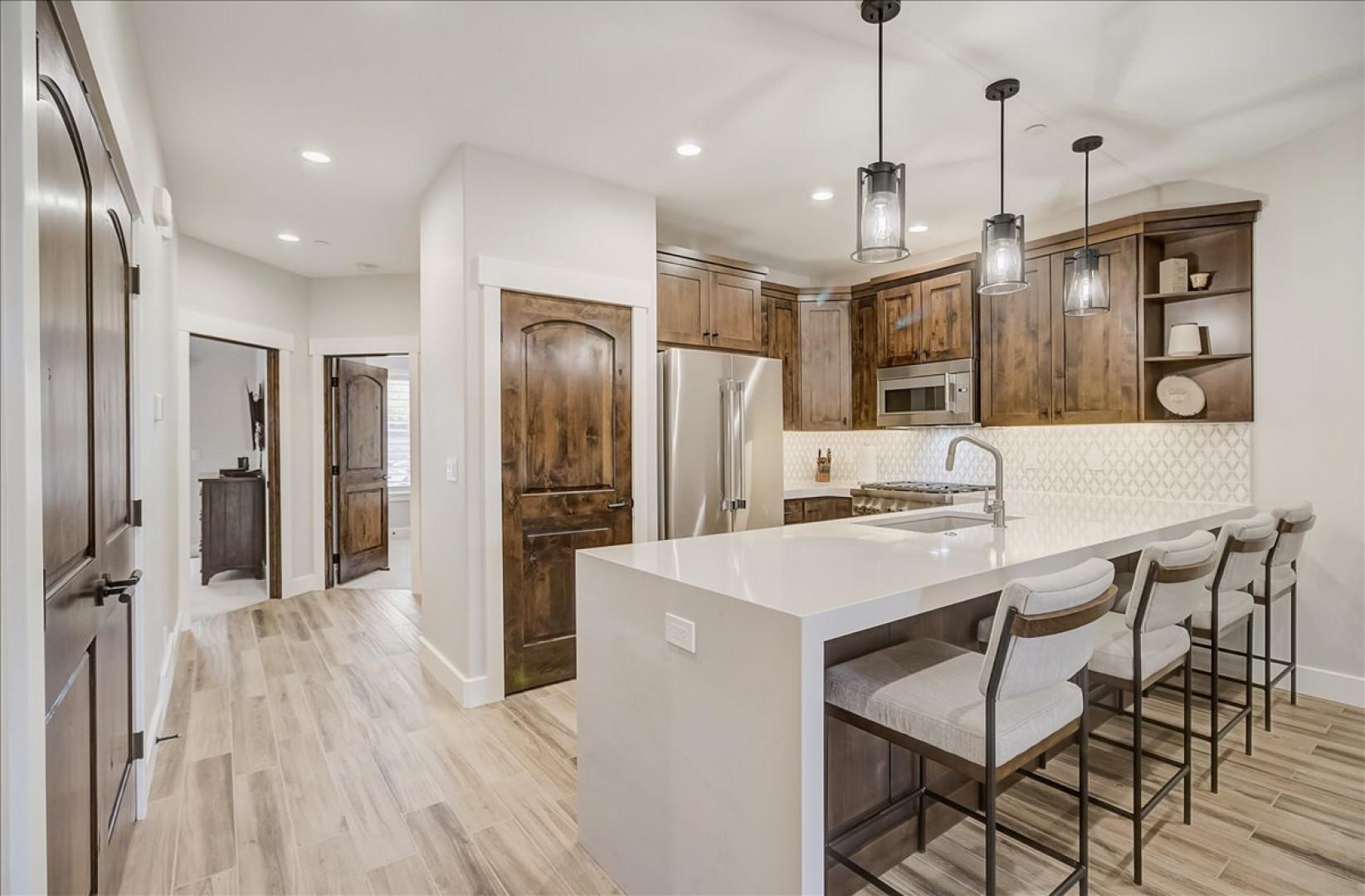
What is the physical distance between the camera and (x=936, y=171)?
11.7 feet

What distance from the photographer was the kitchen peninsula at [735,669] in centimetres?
138

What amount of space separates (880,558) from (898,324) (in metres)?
3.45

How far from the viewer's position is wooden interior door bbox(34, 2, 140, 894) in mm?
1235

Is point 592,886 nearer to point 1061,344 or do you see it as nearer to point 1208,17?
point 1208,17

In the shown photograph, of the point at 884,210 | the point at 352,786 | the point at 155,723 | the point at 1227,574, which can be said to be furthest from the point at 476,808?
the point at 1227,574

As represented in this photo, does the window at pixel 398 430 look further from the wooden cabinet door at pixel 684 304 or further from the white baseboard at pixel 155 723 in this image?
the wooden cabinet door at pixel 684 304

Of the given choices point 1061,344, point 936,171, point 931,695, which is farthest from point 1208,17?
point 931,695

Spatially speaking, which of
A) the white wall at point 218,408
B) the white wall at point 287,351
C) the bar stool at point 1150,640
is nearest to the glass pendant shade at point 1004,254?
the bar stool at point 1150,640

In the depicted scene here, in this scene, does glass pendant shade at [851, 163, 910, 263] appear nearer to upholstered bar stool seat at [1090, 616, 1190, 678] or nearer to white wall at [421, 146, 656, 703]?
upholstered bar stool seat at [1090, 616, 1190, 678]

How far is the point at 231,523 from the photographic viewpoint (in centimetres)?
597

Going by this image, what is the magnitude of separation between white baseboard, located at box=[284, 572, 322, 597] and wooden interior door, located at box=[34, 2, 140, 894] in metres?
3.58

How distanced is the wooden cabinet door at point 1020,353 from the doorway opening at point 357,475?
15.2ft

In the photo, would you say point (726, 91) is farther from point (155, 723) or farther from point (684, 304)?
point (155, 723)

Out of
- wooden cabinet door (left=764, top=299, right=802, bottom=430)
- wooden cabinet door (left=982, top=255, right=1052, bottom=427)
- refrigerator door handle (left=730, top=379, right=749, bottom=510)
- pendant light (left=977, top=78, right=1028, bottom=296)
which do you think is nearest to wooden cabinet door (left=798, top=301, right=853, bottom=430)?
wooden cabinet door (left=764, top=299, right=802, bottom=430)
